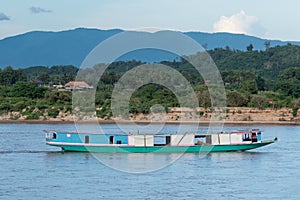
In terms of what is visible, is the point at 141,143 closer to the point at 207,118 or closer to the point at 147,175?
the point at 147,175

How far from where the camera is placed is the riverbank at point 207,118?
79500 millimetres

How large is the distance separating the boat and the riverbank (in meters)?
34.8

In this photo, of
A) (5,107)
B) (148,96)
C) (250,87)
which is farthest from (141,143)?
(250,87)

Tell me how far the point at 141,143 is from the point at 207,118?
38.8 metres

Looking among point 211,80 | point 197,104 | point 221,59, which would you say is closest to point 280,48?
point 221,59

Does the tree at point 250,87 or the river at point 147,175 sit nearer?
the river at point 147,175

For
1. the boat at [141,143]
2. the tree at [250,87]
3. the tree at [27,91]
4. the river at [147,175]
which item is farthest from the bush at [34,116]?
the boat at [141,143]

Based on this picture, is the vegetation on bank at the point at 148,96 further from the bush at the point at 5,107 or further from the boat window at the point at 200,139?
the boat window at the point at 200,139

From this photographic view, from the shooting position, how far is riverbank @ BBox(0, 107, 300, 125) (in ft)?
261

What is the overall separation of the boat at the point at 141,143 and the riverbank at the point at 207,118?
114 ft

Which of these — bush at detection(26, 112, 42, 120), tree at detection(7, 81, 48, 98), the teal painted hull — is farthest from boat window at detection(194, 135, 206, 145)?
tree at detection(7, 81, 48, 98)

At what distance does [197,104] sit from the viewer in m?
81.2

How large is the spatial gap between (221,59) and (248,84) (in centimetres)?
7545

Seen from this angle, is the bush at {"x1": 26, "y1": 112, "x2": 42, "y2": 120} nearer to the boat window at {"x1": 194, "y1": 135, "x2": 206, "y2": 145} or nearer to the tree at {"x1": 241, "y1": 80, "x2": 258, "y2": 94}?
the tree at {"x1": 241, "y1": 80, "x2": 258, "y2": 94}
